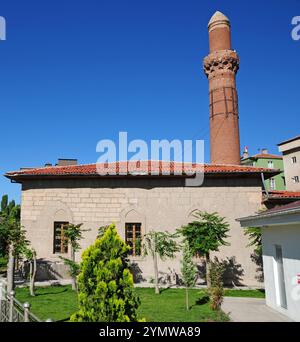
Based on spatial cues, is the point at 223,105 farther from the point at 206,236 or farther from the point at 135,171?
→ the point at 206,236

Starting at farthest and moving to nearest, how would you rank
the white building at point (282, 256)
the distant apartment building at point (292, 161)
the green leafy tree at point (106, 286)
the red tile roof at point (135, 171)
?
the distant apartment building at point (292, 161) < the red tile roof at point (135, 171) < the white building at point (282, 256) < the green leafy tree at point (106, 286)

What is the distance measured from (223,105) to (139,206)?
15.9 metres

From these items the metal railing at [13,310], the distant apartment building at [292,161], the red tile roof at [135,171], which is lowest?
the metal railing at [13,310]

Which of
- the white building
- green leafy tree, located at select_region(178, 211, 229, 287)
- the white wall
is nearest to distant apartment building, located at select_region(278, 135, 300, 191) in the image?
green leafy tree, located at select_region(178, 211, 229, 287)

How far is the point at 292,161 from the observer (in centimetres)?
3622

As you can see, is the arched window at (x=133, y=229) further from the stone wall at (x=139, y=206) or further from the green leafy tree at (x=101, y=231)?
the green leafy tree at (x=101, y=231)

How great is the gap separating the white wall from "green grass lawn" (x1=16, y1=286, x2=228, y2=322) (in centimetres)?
175

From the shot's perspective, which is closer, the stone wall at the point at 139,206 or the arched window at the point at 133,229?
the stone wall at the point at 139,206

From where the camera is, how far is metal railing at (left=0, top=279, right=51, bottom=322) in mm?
5539

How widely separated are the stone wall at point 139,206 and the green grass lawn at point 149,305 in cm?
300

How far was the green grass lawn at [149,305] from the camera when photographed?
335 inches

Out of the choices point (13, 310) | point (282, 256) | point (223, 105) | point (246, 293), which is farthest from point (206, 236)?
point (223, 105)

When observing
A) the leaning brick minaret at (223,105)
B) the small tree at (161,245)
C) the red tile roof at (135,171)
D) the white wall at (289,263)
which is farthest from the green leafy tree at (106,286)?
the leaning brick minaret at (223,105)

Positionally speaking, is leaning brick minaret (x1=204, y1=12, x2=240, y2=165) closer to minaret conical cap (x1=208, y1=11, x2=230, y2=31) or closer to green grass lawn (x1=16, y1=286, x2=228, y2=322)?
minaret conical cap (x1=208, y1=11, x2=230, y2=31)
